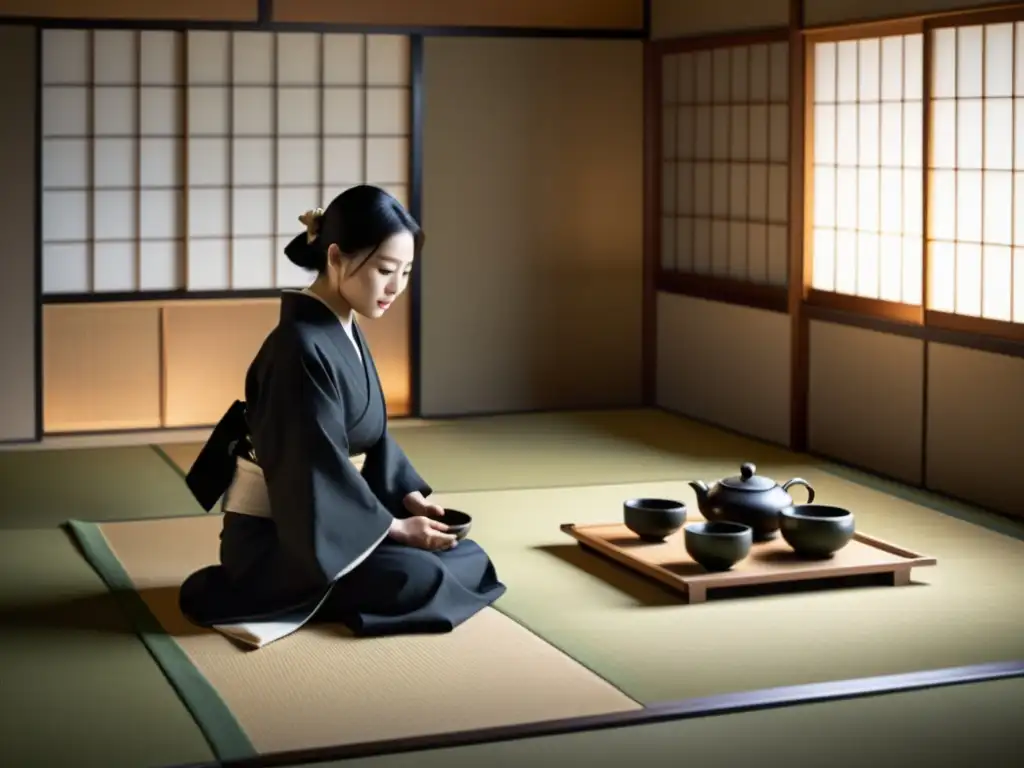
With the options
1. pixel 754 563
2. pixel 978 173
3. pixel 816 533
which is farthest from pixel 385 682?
pixel 978 173

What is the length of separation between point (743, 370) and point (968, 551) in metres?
2.40

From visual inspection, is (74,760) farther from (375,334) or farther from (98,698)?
(375,334)

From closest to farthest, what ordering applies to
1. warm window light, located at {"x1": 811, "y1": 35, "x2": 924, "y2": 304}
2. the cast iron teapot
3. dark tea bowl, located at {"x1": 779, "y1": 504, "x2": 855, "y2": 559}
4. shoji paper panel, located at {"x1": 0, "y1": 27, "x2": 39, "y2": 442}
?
dark tea bowl, located at {"x1": 779, "y1": 504, "x2": 855, "y2": 559}
the cast iron teapot
warm window light, located at {"x1": 811, "y1": 35, "x2": 924, "y2": 304}
shoji paper panel, located at {"x1": 0, "y1": 27, "x2": 39, "y2": 442}

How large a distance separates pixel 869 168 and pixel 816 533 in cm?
241

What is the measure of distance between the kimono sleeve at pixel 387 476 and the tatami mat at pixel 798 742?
1246 millimetres

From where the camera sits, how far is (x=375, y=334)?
797 centimetres

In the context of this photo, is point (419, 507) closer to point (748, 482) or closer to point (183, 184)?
point (748, 482)

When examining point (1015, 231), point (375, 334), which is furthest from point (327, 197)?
point (1015, 231)

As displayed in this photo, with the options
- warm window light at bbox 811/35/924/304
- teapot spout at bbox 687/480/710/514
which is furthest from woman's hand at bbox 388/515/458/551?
warm window light at bbox 811/35/924/304

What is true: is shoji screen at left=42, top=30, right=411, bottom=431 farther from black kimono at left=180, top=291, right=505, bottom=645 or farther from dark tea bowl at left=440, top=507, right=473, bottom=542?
dark tea bowl at left=440, top=507, right=473, bottom=542

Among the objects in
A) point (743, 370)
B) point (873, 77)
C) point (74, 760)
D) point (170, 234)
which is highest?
point (873, 77)

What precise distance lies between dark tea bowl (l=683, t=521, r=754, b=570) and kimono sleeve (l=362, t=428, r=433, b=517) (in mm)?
790

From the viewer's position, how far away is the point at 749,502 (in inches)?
198

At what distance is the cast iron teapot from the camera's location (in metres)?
5.03
